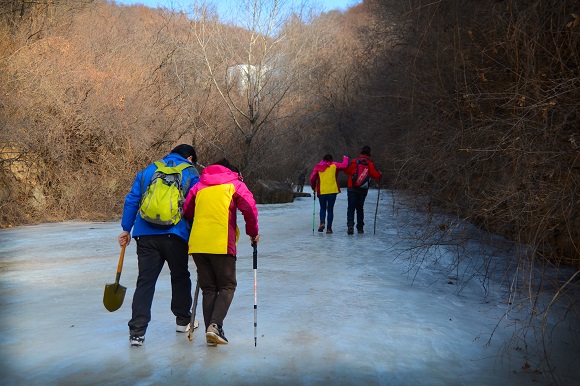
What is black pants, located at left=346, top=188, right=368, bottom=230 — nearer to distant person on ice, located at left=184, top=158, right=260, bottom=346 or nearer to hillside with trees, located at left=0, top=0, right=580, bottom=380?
hillside with trees, located at left=0, top=0, right=580, bottom=380

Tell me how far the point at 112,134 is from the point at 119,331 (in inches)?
609

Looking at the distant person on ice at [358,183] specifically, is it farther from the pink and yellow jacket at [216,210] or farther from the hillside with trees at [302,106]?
the pink and yellow jacket at [216,210]

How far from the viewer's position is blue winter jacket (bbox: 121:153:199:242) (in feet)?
22.6

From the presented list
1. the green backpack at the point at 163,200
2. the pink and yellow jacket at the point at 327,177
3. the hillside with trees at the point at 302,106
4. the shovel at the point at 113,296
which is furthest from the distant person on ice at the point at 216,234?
the pink and yellow jacket at the point at 327,177

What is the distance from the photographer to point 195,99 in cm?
2905

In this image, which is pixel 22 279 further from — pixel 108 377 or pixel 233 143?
pixel 233 143

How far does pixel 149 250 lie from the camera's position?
6922 mm

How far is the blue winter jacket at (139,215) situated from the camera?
6902 mm

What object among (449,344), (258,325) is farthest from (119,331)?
(449,344)

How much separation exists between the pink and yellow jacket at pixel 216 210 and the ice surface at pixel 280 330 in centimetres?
99

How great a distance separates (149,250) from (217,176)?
37.6 inches

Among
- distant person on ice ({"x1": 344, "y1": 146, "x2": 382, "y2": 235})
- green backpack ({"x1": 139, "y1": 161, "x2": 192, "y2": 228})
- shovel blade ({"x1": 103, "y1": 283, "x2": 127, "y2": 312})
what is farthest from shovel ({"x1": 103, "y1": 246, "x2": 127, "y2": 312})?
distant person on ice ({"x1": 344, "y1": 146, "x2": 382, "y2": 235})

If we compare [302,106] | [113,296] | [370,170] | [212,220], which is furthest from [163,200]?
[302,106]

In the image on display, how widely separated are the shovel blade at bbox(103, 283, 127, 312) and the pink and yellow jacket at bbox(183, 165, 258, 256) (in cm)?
91
